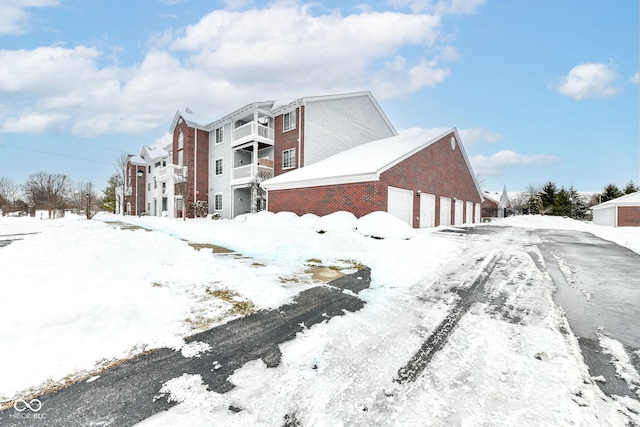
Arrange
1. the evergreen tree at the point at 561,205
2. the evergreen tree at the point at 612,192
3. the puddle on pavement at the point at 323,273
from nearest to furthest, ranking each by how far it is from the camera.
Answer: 1. the puddle on pavement at the point at 323,273
2. the evergreen tree at the point at 612,192
3. the evergreen tree at the point at 561,205

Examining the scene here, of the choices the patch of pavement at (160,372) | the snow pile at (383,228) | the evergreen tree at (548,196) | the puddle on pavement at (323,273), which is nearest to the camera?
the patch of pavement at (160,372)

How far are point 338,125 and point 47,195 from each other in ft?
148

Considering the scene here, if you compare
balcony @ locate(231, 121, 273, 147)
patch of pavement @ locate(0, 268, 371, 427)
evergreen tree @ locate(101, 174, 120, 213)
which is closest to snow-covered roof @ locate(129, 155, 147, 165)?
evergreen tree @ locate(101, 174, 120, 213)

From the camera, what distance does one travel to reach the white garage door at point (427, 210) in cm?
1647

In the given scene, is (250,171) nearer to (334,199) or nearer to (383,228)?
(334,199)

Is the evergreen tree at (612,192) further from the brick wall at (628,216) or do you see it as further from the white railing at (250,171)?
the white railing at (250,171)

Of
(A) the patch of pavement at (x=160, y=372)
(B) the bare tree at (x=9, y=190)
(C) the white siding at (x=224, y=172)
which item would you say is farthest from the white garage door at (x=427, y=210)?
(B) the bare tree at (x=9, y=190)

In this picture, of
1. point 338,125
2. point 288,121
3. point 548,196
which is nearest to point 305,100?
point 288,121

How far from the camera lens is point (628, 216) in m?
23.7

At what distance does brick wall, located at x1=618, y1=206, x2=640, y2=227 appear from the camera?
23.4 metres

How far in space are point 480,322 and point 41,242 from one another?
9466 millimetres

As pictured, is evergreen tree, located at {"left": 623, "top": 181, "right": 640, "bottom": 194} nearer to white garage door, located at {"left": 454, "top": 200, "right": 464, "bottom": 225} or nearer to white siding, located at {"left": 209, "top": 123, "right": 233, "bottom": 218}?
white garage door, located at {"left": 454, "top": 200, "right": 464, "bottom": 225}

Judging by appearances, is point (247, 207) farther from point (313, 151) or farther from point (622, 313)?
point (622, 313)

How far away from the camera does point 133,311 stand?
324cm
